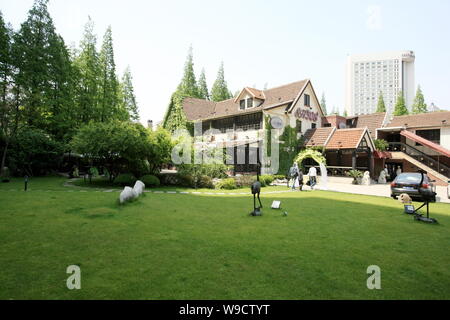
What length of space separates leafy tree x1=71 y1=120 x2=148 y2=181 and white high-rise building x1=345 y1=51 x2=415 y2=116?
166 metres

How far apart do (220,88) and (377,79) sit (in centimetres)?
15400

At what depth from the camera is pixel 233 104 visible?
1312 inches

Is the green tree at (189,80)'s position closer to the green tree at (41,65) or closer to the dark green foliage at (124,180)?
the green tree at (41,65)

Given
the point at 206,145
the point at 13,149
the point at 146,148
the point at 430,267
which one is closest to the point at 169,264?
the point at 430,267

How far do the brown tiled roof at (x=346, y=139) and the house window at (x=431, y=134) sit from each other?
1081 cm

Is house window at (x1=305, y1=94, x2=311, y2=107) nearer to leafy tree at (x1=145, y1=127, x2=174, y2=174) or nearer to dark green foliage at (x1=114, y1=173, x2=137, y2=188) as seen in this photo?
leafy tree at (x1=145, y1=127, x2=174, y2=174)

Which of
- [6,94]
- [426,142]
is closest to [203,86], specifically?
[6,94]

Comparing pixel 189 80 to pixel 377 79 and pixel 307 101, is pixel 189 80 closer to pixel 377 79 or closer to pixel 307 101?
pixel 307 101

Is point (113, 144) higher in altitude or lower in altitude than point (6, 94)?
lower

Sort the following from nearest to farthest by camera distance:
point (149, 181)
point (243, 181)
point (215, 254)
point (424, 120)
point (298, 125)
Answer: point (215, 254)
point (149, 181)
point (243, 181)
point (298, 125)
point (424, 120)

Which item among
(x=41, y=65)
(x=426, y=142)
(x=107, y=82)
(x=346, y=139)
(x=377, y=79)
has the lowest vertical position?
(x=426, y=142)

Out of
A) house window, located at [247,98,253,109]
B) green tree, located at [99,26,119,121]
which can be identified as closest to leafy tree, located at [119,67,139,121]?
green tree, located at [99,26,119,121]

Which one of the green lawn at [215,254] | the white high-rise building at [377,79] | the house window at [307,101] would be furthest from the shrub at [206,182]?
the white high-rise building at [377,79]
